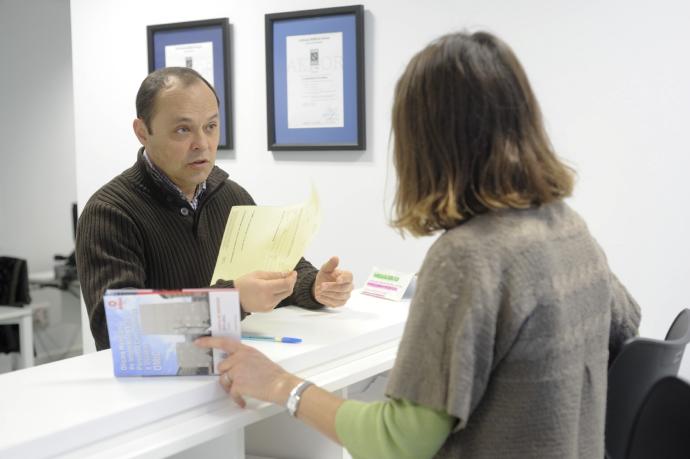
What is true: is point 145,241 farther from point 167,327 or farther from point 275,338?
point 167,327

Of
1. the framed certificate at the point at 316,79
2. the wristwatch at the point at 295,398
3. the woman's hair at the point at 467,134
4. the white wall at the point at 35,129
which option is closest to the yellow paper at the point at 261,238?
the wristwatch at the point at 295,398

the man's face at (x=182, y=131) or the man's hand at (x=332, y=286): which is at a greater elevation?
the man's face at (x=182, y=131)

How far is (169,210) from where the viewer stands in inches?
84.7

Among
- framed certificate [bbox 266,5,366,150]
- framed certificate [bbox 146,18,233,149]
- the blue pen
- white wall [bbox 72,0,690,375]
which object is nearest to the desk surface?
the blue pen

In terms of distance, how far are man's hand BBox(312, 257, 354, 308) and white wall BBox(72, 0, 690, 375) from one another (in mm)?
607

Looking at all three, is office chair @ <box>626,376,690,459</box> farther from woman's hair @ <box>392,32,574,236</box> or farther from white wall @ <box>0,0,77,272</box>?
white wall @ <box>0,0,77,272</box>

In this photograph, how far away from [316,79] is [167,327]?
2.00 m

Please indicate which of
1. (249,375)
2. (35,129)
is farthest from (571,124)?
(35,129)

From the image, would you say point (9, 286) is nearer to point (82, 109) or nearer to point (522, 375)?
point (82, 109)

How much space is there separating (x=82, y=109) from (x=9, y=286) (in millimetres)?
1485

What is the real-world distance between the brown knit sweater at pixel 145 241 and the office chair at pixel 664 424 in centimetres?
89

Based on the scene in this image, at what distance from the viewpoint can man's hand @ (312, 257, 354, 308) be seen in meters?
1.95

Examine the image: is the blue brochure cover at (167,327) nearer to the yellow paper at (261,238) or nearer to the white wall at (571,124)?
the yellow paper at (261,238)

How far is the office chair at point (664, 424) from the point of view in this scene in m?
1.24
